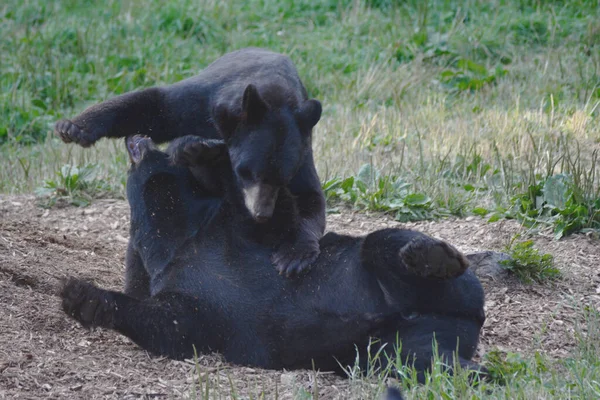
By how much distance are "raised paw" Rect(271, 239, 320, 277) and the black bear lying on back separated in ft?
0.16

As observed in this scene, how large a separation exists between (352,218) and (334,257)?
252 centimetres

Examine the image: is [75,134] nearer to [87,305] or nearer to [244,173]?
[244,173]

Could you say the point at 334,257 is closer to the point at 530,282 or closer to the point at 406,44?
the point at 530,282

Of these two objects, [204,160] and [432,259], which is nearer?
[432,259]

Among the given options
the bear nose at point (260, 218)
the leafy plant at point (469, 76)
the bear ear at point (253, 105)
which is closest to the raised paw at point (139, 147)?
the bear ear at point (253, 105)

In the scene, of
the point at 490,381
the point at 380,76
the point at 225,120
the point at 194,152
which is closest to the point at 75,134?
the point at 225,120

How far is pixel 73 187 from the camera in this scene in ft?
24.6

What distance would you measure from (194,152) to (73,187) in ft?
10.9

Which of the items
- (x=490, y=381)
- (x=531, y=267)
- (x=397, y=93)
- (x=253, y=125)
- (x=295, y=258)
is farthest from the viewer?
(x=397, y=93)

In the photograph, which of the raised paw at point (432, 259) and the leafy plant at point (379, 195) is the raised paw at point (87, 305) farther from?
the leafy plant at point (379, 195)

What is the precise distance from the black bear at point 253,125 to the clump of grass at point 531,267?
4.29 feet

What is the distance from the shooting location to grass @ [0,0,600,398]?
6.33m

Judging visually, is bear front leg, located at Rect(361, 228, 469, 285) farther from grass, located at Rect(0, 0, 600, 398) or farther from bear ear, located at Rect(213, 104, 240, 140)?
bear ear, located at Rect(213, 104, 240, 140)

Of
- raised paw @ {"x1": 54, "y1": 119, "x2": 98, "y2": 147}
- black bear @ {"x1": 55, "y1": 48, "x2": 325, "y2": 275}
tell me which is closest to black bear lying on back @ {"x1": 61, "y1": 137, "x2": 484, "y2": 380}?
black bear @ {"x1": 55, "y1": 48, "x2": 325, "y2": 275}
